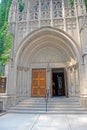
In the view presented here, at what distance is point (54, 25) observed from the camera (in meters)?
8.75

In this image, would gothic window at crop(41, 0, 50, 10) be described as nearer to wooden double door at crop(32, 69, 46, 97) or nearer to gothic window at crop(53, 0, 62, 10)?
gothic window at crop(53, 0, 62, 10)

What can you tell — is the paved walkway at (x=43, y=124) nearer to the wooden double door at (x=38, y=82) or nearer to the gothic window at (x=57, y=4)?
the wooden double door at (x=38, y=82)

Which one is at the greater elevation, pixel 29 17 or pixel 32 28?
pixel 29 17

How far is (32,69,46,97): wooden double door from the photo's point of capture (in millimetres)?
9266

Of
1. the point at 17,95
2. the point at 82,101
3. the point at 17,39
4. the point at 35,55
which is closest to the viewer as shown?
the point at 82,101

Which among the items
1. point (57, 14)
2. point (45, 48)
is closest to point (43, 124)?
point (45, 48)

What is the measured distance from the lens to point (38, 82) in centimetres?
939

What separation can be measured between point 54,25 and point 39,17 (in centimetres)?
113

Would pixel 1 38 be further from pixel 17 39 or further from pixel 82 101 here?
pixel 82 101

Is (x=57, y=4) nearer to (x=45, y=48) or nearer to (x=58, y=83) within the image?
(x=45, y=48)

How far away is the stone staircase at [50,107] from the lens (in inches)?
271

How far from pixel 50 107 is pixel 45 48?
13.4 ft

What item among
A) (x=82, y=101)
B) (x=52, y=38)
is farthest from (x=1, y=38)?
(x=82, y=101)

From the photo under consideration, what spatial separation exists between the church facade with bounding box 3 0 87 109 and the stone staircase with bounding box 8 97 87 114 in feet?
1.41
